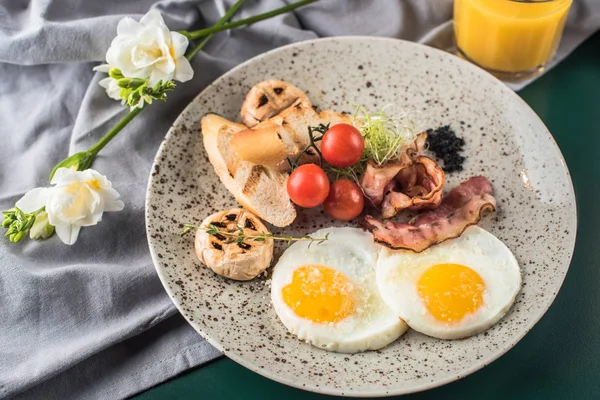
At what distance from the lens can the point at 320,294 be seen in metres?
3.43

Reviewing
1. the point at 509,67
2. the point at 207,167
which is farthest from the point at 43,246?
the point at 509,67

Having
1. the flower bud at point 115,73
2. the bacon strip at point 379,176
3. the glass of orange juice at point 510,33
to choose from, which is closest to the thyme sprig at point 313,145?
the bacon strip at point 379,176

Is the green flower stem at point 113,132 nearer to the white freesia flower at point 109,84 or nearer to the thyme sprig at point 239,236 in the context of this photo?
the white freesia flower at point 109,84

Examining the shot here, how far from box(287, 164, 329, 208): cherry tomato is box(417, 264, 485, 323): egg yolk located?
27.2 inches

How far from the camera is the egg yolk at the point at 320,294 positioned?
11.1ft

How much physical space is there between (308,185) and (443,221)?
28.2 inches

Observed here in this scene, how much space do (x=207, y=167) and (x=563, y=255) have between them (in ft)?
6.56

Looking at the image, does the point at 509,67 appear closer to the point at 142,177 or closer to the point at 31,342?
the point at 142,177

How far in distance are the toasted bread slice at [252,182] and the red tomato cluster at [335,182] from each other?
0.11 metres

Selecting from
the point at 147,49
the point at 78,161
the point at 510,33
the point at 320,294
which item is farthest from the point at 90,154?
the point at 510,33

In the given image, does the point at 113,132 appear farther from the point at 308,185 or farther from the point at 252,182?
the point at 308,185

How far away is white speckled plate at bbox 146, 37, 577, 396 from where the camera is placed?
331 cm

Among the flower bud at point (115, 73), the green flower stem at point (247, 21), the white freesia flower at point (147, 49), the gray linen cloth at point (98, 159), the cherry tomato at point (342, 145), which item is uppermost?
the white freesia flower at point (147, 49)

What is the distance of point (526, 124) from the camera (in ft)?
13.5
